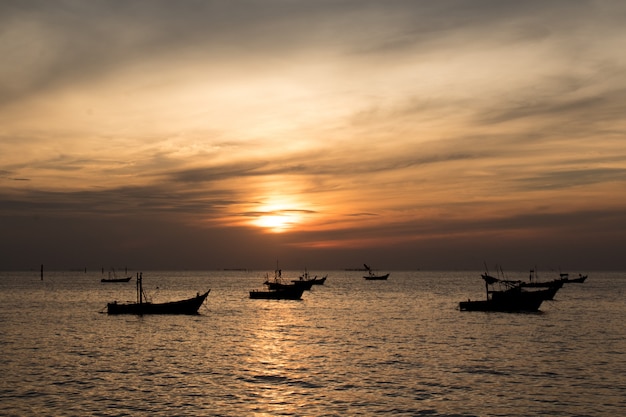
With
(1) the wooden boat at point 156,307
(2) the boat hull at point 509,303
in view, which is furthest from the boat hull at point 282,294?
(2) the boat hull at point 509,303

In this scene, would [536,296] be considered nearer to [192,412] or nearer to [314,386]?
[314,386]

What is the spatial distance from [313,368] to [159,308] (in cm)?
4245

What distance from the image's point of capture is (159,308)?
79.5 meters

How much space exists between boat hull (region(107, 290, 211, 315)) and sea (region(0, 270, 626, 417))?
3129 mm

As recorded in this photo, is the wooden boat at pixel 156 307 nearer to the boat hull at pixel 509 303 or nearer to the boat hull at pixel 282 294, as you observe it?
the boat hull at pixel 509 303

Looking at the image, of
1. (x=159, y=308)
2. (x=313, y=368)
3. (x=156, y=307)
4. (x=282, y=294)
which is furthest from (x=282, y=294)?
(x=313, y=368)

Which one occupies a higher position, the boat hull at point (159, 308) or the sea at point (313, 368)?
the boat hull at point (159, 308)

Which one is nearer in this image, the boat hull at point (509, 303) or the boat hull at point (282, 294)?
the boat hull at point (509, 303)

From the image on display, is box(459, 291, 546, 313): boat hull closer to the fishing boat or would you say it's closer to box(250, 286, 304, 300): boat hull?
the fishing boat

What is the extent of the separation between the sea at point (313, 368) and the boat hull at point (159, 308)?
3.13 metres

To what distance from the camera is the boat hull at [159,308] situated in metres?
79.3

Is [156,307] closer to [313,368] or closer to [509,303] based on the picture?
[313,368]

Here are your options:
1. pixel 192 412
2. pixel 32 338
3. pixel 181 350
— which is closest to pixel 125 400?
pixel 192 412

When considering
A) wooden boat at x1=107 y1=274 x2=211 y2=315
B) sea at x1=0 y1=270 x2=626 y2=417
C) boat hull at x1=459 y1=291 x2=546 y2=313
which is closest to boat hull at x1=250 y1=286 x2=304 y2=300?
wooden boat at x1=107 y1=274 x2=211 y2=315
